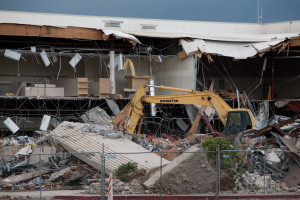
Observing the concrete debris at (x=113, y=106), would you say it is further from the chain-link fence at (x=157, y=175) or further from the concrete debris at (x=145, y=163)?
the chain-link fence at (x=157, y=175)

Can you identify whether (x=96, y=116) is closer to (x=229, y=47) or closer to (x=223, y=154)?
(x=229, y=47)

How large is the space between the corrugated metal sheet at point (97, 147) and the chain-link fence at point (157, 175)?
1.7 inches

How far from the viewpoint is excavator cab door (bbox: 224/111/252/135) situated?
25.1 meters

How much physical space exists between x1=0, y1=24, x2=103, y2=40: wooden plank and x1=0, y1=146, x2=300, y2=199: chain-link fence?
1062 cm

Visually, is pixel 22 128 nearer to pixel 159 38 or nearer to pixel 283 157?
pixel 159 38

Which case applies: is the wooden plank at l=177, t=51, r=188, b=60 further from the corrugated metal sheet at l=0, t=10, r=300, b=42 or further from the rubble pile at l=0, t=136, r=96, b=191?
the rubble pile at l=0, t=136, r=96, b=191

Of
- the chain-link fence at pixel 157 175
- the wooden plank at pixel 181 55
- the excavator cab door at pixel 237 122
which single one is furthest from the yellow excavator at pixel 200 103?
the wooden plank at pixel 181 55

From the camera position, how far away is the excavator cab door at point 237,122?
987 inches

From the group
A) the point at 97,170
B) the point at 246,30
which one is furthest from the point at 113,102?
the point at 246,30

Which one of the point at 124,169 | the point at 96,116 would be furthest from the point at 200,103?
the point at 124,169

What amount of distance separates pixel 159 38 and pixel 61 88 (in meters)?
7.47

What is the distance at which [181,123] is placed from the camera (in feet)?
108

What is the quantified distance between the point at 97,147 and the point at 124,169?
343 centimetres

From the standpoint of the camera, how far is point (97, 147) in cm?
2166
